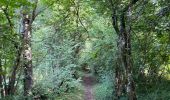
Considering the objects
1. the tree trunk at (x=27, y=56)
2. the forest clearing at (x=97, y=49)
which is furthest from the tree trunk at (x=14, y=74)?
the tree trunk at (x=27, y=56)

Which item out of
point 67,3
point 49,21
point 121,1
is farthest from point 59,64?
point 121,1

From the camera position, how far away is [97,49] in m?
18.5

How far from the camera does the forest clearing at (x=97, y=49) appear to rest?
341 inches

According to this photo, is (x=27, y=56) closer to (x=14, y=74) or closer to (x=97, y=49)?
(x=14, y=74)

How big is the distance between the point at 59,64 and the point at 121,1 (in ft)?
29.1

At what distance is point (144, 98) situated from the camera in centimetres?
1294

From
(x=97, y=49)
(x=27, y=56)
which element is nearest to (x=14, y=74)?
(x=27, y=56)

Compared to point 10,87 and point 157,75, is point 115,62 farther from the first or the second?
point 10,87

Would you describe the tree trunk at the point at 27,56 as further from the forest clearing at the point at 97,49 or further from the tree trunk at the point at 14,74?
the tree trunk at the point at 14,74

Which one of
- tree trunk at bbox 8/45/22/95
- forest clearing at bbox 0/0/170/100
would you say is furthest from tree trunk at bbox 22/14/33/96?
tree trunk at bbox 8/45/22/95

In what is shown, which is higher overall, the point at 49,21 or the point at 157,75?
the point at 49,21

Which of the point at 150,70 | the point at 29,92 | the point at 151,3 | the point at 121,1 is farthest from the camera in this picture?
the point at 150,70

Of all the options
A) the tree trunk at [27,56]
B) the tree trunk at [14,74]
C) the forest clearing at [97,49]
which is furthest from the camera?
the tree trunk at [27,56]

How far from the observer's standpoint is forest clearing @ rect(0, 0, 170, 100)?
8.66 meters
